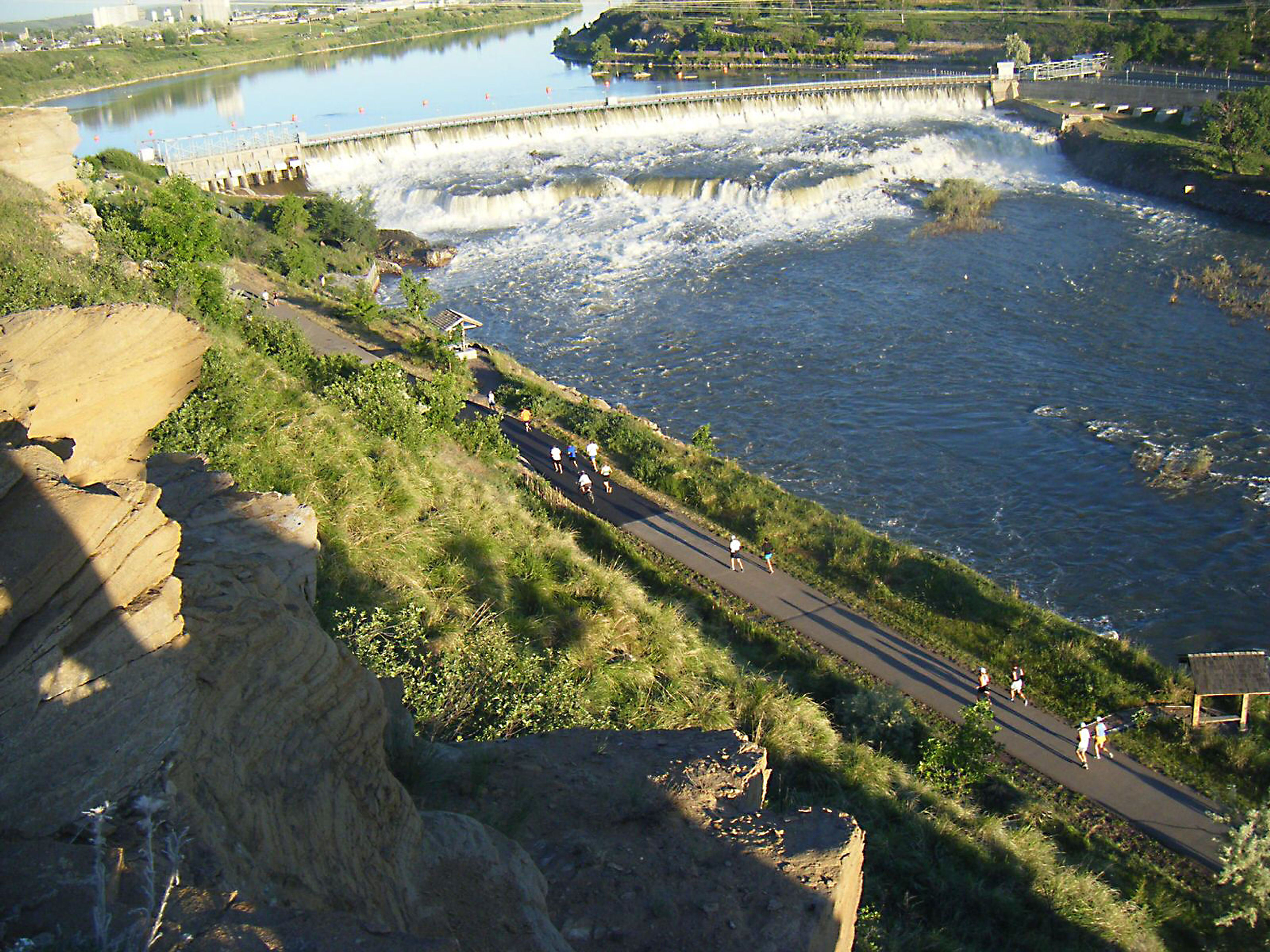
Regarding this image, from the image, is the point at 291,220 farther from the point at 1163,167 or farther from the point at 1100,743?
the point at 1163,167

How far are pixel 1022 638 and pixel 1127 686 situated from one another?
170 centimetres

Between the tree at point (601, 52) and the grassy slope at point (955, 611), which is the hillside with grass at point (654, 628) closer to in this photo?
the grassy slope at point (955, 611)

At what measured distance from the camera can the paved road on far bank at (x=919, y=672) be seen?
492 inches

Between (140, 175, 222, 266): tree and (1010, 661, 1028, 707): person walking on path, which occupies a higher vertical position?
(140, 175, 222, 266): tree

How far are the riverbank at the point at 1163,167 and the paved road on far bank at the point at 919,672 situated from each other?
111 feet

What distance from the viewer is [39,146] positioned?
22781mm

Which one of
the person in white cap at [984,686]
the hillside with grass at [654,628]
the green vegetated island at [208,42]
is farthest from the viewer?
the green vegetated island at [208,42]

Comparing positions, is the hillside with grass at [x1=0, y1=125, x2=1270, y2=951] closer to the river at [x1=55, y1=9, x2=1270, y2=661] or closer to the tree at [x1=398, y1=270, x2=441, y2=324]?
the river at [x1=55, y1=9, x2=1270, y2=661]

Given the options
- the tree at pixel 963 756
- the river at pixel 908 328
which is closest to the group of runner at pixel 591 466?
the river at pixel 908 328

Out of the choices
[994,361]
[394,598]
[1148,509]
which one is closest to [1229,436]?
[1148,509]

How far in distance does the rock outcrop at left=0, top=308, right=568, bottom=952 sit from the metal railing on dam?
48.7 meters

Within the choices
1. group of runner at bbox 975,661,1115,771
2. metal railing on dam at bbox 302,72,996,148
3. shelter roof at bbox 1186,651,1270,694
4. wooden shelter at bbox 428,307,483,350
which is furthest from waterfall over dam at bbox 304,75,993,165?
shelter roof at bbox 1186,651,1270,694

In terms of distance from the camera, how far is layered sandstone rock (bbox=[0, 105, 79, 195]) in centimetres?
2214

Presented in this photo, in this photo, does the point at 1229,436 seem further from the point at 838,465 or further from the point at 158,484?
the point at 158,484
